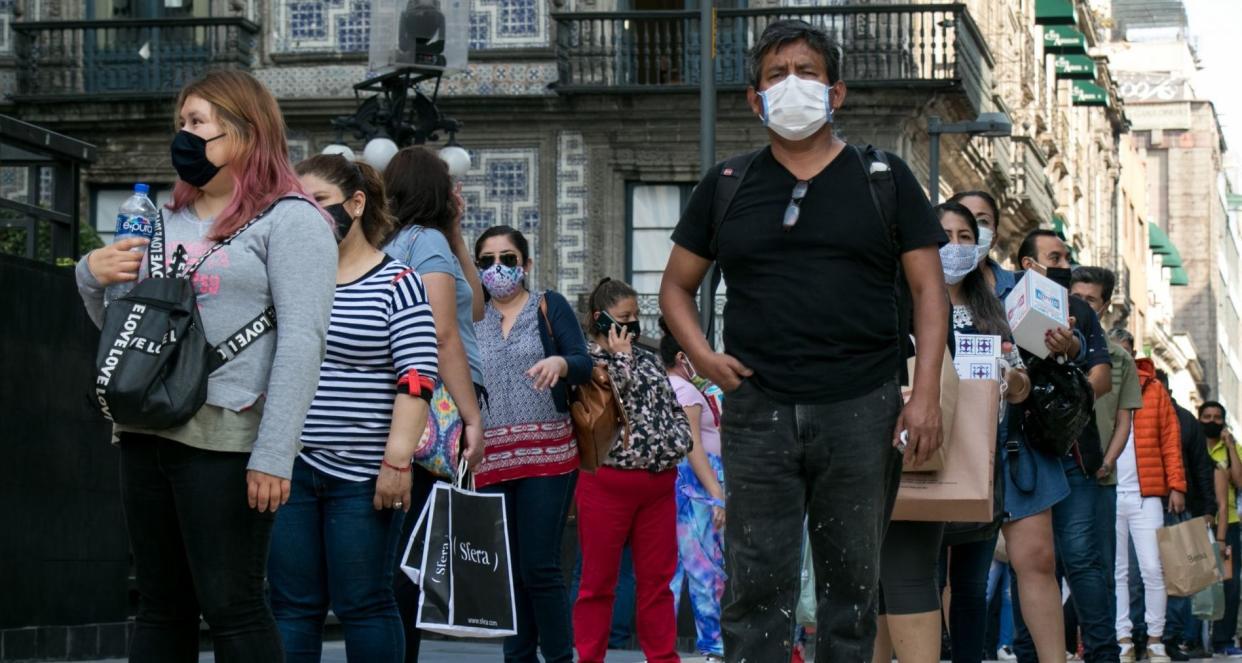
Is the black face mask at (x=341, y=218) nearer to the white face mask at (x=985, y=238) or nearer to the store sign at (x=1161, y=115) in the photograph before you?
the white face mask at (x=985, y=238)

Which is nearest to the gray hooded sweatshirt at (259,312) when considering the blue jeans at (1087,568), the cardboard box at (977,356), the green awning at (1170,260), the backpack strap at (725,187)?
the backpack strap at (725,187)

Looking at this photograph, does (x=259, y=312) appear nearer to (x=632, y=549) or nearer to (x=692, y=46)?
(x=632, y=549)

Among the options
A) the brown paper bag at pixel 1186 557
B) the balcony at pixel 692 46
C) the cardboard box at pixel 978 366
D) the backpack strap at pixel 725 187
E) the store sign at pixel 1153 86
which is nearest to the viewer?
the backpack strap at pixel 725 187

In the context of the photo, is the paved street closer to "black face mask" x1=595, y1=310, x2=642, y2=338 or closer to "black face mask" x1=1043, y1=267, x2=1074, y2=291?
"black face mask" x1=595, y1=310, x2=642, y2=338

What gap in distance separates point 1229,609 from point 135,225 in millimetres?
15234

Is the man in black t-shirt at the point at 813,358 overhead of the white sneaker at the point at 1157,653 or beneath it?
overhead

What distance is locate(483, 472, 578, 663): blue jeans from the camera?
334 inches

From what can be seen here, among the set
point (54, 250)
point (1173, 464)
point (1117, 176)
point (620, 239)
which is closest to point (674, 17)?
point (620, 239)

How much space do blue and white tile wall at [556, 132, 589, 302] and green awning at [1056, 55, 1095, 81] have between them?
19982 millimetres

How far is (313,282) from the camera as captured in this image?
18.5ft

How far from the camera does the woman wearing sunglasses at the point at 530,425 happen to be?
8516 millimetres

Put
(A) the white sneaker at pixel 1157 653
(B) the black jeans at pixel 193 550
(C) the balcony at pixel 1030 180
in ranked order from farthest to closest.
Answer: (C) the balcony at pixel 1030 180
(A) the white sneaker at pixel 1157 653
(B) the black jeans at pixel 193 550

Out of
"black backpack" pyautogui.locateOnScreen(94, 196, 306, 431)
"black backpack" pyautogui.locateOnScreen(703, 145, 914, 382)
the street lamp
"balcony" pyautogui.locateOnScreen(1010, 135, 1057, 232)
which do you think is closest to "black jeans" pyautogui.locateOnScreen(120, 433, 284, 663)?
"black backpack" pyautogui.locateOnScreen(94, 196, 306, 431)

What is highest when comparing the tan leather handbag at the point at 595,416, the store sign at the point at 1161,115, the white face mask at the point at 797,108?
the store sign at the point at 1161,115
